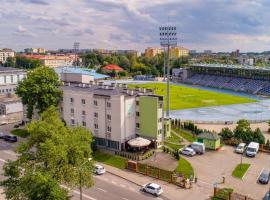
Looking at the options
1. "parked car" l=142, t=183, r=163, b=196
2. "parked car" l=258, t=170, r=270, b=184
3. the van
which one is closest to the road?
"parked car" l=142, t=183, r=163, b=196

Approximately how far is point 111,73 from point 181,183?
14439 centimetres

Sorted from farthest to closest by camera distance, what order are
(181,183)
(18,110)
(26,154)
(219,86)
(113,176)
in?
(219,86) < (18,110) < (113,176) < (181,183) < (26,154)

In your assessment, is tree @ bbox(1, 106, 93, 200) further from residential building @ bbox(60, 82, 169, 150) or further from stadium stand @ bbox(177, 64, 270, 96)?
stadium stand @ bbox(177, 64, 270, 96)

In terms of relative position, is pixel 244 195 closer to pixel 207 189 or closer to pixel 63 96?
pixel 207 189

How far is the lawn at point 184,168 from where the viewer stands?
134 ft

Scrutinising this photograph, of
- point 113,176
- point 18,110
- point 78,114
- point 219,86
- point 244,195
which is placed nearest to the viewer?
point 244,195

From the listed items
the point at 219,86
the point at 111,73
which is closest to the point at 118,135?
the point at 219,86

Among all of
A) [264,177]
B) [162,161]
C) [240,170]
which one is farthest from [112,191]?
[264,177]

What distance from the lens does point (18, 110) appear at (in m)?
77.8

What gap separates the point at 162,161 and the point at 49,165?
20799 mm

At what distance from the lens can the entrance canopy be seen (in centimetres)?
4630

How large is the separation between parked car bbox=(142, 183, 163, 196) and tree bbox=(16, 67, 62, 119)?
1022 inches

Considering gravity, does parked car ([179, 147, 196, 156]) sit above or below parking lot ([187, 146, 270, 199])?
above

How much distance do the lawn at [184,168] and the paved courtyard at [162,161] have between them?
1.94 feet
